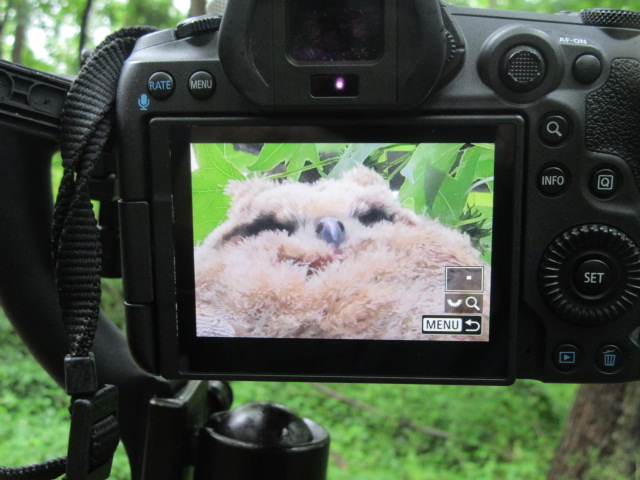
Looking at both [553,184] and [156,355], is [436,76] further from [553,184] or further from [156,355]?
[156,355]

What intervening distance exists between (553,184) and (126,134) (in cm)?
35

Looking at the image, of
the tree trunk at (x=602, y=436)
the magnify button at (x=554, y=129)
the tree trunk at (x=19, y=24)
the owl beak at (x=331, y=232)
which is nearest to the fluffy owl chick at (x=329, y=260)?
the owl beak at (x=331, y=232)

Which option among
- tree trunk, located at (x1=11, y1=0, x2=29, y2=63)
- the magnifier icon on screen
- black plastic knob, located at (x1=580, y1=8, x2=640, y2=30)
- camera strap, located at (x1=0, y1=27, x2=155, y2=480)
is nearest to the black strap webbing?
camera strap, located at (x1=0, y1=27, x2=155, y2=480)

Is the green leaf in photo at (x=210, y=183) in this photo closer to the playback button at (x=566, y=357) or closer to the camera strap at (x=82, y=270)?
the camera strap at (x=82, y=270)

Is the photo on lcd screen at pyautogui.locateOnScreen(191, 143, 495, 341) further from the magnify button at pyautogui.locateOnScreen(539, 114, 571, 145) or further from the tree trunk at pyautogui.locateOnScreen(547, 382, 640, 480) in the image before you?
the tree trunk at pyautogui.locateOnScreen(547, 382, 640, 480)

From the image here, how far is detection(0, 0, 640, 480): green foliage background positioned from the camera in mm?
1773

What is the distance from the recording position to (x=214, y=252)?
549 millimetres

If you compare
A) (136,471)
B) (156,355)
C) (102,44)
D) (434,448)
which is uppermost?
(102,44)

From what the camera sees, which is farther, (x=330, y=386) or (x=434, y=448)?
(x=330, y=386)

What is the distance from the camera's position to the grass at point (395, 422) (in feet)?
5.75

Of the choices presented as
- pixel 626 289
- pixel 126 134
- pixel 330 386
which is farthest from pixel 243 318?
pixel 330 386

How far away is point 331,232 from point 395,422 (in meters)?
1.75

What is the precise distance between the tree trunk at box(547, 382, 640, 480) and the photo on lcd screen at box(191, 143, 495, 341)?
884mm

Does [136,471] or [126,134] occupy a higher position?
[126,134]
